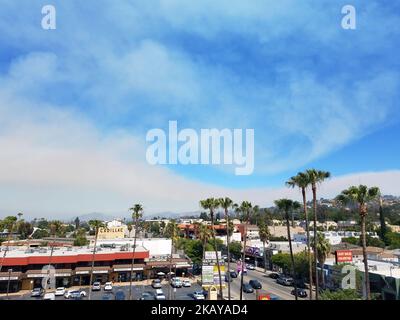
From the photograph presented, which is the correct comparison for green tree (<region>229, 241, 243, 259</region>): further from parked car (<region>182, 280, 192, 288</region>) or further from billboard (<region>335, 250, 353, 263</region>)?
billboard (<region>335, 250, 353, 263</region>)

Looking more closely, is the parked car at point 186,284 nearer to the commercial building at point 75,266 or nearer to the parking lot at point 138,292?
the parking lot at point 138,292

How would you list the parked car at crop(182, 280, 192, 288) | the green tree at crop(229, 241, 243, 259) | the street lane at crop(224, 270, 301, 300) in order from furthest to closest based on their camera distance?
the green tree at crop(229, 241, 243, 259)
the parked car at crop(182, 280, 192, 288)
the street lane at crop(224, 270, 301, 300)

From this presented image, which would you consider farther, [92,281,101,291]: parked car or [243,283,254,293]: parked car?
[92,281,101,291]: parked car

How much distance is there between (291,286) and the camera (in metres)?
51.3

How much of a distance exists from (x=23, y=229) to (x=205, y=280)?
12068cm

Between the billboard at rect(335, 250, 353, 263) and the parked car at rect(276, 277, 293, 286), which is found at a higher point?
the billboard at rect(335, 250, 353, 263)

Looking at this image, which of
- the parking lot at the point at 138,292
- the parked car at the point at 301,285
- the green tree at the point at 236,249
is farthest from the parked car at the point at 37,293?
the green tree at the point at 236,249

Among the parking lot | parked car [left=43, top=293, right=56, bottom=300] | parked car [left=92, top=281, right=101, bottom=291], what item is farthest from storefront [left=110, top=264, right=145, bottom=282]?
parked car [left=43, top=293, right=56, bottom=300]

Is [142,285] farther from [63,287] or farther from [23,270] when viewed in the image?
[23,270]

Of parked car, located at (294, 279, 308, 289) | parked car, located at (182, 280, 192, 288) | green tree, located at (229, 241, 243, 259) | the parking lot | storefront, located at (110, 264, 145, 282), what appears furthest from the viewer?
green tree, located at (229, 241, 243, 259)

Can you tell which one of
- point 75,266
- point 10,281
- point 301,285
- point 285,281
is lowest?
point 301,285

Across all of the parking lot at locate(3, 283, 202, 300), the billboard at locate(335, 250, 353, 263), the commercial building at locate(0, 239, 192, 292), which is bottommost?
the parking lot at locate(3, 283, 202, 300)

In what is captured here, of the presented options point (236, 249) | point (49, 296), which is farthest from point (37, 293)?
point (236, 249)

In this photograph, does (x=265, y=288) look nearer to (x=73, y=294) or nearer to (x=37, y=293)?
(x=73, y=294)
